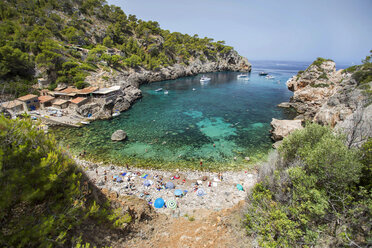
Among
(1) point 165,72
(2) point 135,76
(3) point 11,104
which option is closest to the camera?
(3) point 11,104

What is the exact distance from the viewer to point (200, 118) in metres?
37.1

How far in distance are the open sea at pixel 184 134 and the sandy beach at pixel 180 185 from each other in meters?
1.70

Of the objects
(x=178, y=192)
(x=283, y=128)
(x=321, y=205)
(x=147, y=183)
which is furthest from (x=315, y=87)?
(x=147, y=183)

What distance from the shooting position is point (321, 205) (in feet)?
25.9

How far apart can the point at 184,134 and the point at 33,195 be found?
24341mm

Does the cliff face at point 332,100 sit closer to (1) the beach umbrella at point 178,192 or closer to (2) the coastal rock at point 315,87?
(2) the coastal rock at point 315,87

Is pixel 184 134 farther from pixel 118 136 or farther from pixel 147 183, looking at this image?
pixel 147 183

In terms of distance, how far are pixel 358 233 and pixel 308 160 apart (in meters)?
4.02

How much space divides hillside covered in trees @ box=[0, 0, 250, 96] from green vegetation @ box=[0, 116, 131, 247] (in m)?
23.8

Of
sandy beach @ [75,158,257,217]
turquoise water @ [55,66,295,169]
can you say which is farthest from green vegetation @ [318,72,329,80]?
sandy beach @ [75,158,257,217]

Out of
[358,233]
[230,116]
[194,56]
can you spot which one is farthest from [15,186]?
[194,56]

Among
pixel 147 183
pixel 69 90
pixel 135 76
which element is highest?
pixel 135 76

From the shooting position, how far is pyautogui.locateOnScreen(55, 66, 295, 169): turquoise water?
22891mm

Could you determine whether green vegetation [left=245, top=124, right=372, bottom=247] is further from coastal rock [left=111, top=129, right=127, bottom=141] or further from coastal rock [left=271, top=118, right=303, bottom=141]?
coastal rock [left=111, top=129, right=127, bottom=141]
